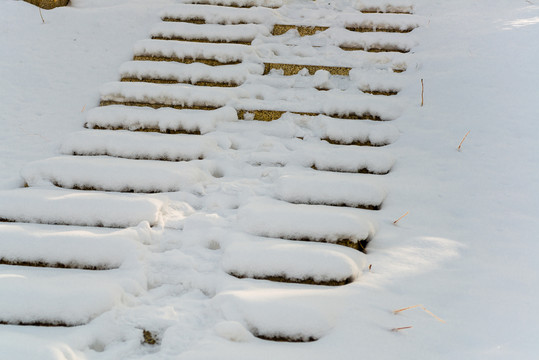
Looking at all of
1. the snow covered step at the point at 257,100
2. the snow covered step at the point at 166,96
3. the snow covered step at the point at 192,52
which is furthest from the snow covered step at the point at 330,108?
the snow covered step at the point at 192,52

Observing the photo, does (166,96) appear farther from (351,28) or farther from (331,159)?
A: (351,28)

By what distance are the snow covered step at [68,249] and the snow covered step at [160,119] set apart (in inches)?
27.3

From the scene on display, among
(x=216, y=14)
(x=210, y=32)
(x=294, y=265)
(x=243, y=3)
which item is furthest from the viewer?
(x=243, y=3)

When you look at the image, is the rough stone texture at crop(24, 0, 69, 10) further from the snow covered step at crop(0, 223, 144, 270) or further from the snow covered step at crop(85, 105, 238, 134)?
the snow covered step at crop(0, 223, 144, 270)

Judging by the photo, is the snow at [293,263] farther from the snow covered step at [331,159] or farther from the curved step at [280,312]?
the snow covered step at [331,159]

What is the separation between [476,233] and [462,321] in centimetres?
36

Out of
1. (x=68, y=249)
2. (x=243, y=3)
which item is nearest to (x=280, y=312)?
(x=68, y=249)

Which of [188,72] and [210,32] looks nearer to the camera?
[188,72]

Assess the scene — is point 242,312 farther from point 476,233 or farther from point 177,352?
point 476,233

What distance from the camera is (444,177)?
4.95 feet

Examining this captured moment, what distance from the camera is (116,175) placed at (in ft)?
5.03

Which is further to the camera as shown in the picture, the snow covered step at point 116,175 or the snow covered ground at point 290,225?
the snow covered step at point 116,175

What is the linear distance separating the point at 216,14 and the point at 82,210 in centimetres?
155

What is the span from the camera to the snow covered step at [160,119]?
1843 mm
